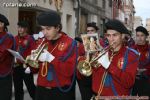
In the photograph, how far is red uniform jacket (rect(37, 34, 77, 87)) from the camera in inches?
241

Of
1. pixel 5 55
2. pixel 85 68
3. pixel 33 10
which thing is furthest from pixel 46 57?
pixel 33 10

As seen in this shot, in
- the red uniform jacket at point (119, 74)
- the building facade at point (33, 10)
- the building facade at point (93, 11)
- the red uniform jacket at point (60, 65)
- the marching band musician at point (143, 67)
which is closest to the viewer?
the red uniform jacket at point (119, 74)

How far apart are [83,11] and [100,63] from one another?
26.7 meters

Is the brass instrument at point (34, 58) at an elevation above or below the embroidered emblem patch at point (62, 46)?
below

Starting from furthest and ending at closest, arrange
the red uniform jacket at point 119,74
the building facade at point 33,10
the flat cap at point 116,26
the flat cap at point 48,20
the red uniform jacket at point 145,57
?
the building facade at point 33,10, the red uniform jacket at point 145,57, the flat cap at point 48,20, the flat cap at point 116,26, the red uniform jacket at point 119,74

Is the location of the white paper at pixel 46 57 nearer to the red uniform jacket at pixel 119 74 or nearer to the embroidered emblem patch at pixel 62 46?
the embroidered emblem patch at pixel 62 46

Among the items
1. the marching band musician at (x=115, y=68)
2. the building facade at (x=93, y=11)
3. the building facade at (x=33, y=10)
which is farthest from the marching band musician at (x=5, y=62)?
the building facade at (x=93, y=11)

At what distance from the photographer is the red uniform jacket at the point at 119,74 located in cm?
530

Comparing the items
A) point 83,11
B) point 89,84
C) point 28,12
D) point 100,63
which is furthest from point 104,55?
point 83,11

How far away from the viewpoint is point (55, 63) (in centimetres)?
609

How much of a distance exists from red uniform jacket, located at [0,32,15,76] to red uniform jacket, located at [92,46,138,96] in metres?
2.35

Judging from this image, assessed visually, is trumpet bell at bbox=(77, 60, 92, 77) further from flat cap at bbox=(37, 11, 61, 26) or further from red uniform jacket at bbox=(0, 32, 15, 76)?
red uniform jacket at bbox=(0, 32, 15, 76)

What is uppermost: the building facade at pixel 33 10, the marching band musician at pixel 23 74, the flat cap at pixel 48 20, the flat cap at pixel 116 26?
the building facade at pixel 33 10

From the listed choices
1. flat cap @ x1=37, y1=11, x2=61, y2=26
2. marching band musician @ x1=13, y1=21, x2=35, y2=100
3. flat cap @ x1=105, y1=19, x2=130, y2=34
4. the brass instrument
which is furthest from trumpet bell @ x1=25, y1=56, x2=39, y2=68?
marching band musician @ x1=13, y1=21, x2=35, y2=100
